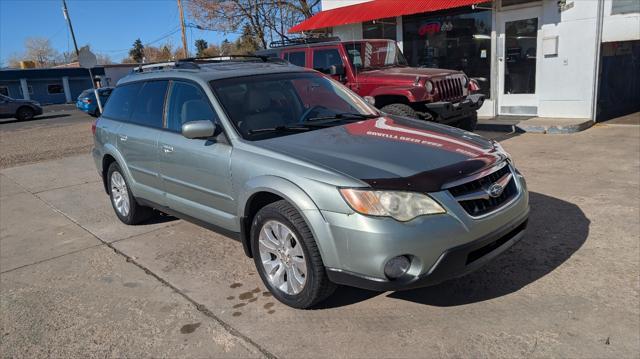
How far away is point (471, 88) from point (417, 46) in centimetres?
519

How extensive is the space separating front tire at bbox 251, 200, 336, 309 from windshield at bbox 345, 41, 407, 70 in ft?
18.2

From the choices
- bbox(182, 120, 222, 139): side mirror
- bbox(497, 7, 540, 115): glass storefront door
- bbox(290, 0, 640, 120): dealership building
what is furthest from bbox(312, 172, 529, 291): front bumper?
bbox(497, 7, 540, 115): glass storefront door

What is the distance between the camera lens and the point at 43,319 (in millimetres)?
3582

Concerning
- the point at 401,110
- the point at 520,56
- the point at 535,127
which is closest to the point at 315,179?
the point at 401,110

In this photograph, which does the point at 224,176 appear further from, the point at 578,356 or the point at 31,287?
the point at 578,356

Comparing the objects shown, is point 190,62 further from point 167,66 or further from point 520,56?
point 520,56

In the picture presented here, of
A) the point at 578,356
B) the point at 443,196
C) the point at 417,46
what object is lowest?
the point at 578,356

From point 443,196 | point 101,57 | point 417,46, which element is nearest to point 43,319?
point 443,196

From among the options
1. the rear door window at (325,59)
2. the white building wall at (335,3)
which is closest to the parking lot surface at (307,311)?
the rear door window at (325,59)

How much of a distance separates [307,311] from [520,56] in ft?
33.1

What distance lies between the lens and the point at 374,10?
1318cm

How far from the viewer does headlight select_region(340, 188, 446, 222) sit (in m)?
2.87

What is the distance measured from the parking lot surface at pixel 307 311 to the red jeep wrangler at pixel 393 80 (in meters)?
2.53

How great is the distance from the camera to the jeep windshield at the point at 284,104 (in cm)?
392
